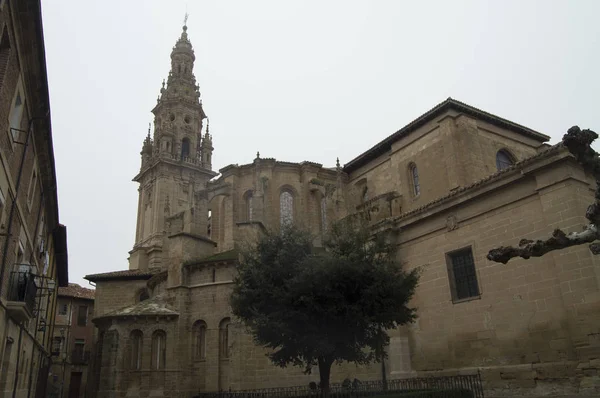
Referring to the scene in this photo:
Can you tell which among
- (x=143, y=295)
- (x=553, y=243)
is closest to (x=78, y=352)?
(x=143, y=295)

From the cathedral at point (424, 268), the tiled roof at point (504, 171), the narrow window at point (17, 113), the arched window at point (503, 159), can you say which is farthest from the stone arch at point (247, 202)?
the narrow window at point (17, 113)

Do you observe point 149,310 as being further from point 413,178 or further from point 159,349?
point 413,178

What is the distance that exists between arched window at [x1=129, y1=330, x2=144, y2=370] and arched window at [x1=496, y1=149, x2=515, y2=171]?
19894mm

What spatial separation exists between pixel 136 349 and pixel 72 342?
68.1 ft

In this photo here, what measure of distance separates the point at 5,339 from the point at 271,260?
7.33 meters

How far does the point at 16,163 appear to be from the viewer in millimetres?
10250

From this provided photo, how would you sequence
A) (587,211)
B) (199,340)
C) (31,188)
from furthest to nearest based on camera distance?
1. (199,340)
2. (31,188)
3. (587,211)

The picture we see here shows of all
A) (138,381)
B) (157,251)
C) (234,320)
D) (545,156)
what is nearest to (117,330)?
(138,381)

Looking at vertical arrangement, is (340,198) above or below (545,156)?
above

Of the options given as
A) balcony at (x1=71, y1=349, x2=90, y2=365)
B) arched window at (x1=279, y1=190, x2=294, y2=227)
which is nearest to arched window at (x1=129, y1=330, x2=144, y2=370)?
arched window at (x1=279, y1=190, x2=294, y2=227)

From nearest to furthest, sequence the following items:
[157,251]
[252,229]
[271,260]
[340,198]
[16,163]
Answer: [16,163] < [271,260] < [252,229] < [340,198] < [157,251]

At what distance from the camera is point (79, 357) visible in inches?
1571

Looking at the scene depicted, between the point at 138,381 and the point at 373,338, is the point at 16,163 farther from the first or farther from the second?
the point at 138,381

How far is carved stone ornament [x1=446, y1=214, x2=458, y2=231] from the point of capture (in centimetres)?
1661
